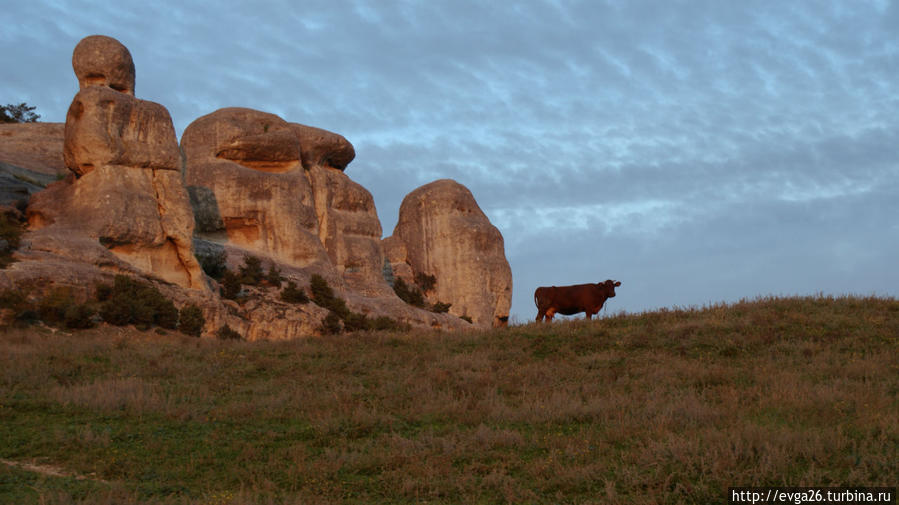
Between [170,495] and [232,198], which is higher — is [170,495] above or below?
below

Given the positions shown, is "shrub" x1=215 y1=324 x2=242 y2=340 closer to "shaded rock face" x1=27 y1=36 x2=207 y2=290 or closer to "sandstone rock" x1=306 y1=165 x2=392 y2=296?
"shaded rock face" x1=27 y1=36 x2=207 y2=290

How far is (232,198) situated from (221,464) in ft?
114

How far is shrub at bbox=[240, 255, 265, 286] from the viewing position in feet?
120

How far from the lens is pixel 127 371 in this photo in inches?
589

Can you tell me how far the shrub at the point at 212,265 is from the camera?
120ft

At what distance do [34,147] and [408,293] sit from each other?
23.2m

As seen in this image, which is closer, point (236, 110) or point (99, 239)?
point (99, 239)

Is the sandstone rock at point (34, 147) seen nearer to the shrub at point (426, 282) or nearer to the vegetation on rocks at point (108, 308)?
the vegetation on rocks at point (108, 308)

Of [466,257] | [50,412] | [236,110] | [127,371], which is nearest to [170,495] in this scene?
[50,412]

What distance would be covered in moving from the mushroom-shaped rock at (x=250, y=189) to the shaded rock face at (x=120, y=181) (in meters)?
8.02

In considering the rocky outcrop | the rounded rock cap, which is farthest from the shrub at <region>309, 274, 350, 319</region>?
the rounded rock cap

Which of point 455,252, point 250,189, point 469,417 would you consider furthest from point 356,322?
point 469,417

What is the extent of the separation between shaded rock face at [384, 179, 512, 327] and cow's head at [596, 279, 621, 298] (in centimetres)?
2687

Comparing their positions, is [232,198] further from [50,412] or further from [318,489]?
[318,489]
